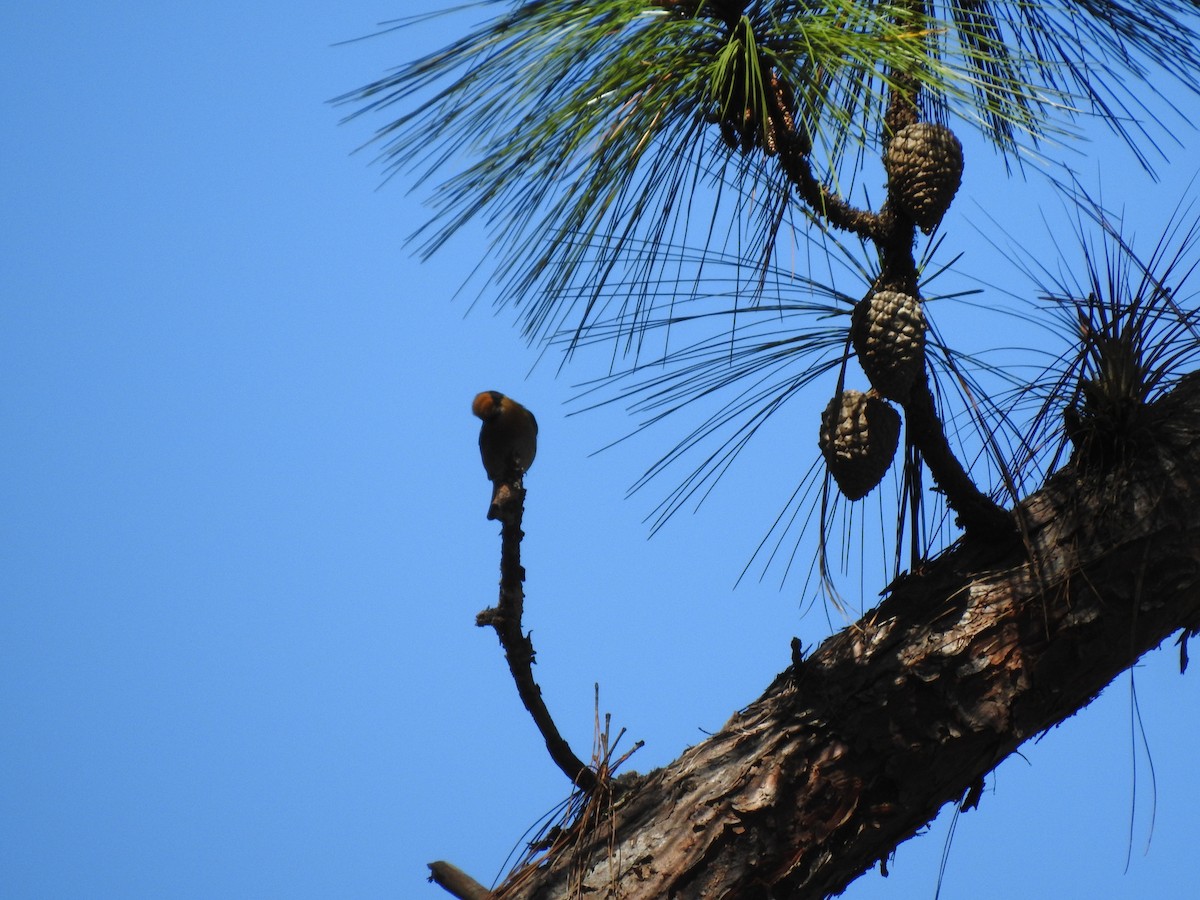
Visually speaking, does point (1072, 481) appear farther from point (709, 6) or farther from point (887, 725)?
point (709, 6)

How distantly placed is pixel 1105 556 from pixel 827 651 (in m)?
0.23

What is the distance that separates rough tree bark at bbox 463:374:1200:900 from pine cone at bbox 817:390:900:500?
5.9 inches

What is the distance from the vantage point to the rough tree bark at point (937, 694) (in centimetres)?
101

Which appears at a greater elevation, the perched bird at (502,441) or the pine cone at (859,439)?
the perched bird at (502,441)

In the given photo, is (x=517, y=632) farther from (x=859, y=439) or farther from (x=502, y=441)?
(x=859, y=439)

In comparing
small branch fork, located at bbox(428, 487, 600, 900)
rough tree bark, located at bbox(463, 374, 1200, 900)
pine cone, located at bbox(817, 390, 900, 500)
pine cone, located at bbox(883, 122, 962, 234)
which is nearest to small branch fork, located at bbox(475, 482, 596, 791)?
small branch fork, located at bbox(428, 487, 600, 900)

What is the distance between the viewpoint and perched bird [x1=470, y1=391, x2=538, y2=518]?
0.97 m

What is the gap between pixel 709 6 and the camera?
943 millimetres

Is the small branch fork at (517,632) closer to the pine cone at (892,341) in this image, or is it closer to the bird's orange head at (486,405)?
the bird's orange head at (486,405)

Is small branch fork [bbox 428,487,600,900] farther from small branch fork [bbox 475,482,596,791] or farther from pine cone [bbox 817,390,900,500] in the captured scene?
pine cone [bbox 817,390,900,500]

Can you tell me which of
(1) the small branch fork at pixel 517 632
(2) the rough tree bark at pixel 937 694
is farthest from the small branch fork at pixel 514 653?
(2) the rough tree bark at pixel 937 694

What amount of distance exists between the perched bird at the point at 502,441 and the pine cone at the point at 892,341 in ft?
0.84

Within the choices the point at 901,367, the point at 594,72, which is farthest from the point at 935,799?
the point at 594,72

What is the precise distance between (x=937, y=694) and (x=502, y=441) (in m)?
0.39
